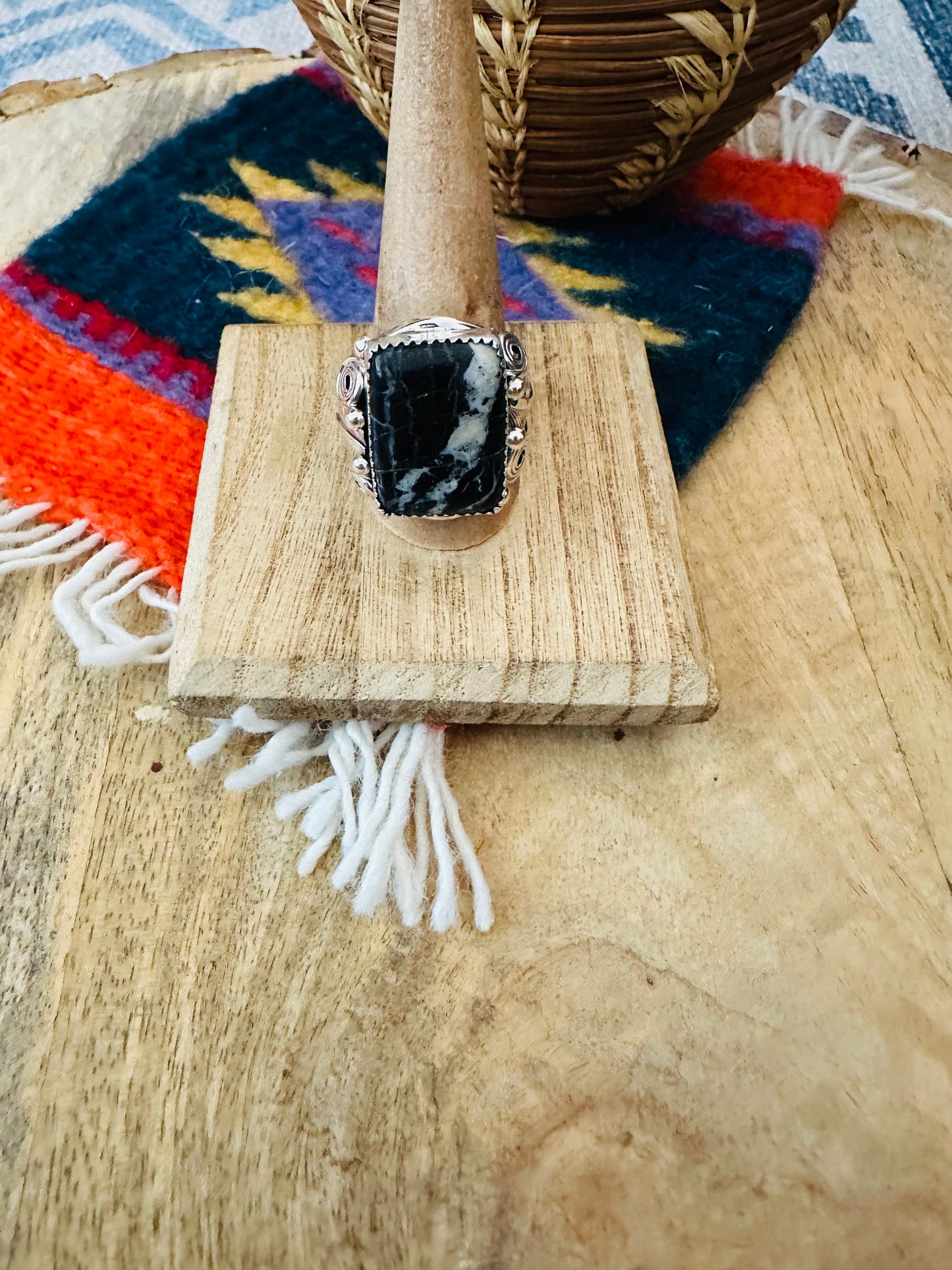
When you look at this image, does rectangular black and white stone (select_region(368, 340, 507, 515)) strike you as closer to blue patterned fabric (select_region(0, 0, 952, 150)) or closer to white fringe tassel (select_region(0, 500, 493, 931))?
white fringe tassel (select_region(0, 500, 493, 931))

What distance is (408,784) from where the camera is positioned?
449mm

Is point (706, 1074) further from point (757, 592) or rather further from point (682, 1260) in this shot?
point (757, 592)

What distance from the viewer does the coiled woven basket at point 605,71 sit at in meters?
0.52

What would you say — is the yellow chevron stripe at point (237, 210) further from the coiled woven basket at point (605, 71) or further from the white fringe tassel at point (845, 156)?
the white fringe tassel at point (845, 156)

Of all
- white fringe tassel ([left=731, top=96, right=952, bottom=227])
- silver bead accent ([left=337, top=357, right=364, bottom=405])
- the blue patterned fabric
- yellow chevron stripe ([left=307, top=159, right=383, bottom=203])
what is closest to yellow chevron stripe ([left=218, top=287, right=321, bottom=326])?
yellow chevron stripe ([left=307, top=159, right=383, bottom=203])

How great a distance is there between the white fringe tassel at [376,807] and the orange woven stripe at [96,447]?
11 centimetres

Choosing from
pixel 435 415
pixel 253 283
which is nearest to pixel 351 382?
pixel 435 415

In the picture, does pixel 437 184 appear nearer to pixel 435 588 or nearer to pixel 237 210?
pixel 435 588

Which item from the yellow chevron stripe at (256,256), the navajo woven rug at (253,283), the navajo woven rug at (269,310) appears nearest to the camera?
the navajo woven rug at (269,310)

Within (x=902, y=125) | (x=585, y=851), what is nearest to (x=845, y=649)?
(x=585, y=851)

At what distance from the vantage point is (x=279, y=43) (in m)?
1.16

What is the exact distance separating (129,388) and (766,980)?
17.8 inches

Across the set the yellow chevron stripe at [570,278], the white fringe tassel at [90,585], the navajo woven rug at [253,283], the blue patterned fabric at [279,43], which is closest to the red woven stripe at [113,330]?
the navajo woven rug at [253,283]

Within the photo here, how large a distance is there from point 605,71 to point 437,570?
0.91 ft
